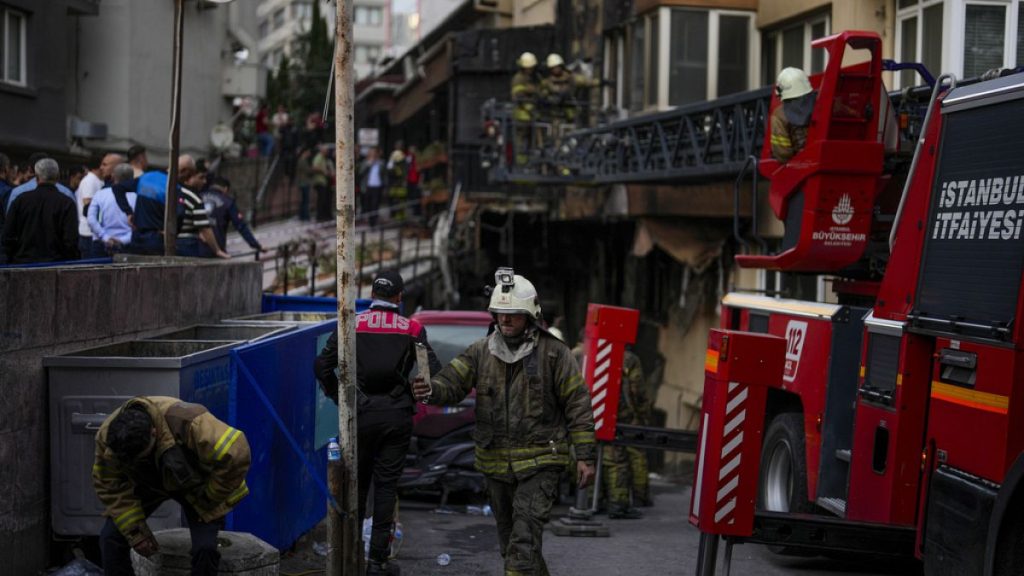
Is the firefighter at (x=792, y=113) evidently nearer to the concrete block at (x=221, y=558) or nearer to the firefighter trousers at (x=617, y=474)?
the firefighter trousers at (x=617, y=474)

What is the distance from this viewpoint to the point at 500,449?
7590 mm

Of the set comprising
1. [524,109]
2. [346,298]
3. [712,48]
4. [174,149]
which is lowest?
[346,298]

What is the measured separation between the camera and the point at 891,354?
7727 millimetres

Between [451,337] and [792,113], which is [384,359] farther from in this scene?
[451,337]

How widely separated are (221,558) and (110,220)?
7.03 meters

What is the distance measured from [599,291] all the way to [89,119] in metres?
9.74

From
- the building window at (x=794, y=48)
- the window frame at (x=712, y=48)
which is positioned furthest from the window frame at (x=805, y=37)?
the window frame at (x=712, y=48)

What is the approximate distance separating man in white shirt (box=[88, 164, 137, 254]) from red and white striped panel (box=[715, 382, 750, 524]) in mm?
7395

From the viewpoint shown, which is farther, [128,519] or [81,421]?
[81,421]

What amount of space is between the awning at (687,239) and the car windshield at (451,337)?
637 centimetres


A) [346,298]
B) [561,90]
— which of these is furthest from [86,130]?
[346,298]

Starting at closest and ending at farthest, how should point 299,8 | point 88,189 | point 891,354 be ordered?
point 891,354 < point 88,189 < point 299,8

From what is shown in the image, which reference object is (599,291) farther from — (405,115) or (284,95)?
(284,95)

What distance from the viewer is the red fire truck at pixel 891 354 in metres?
6.45
